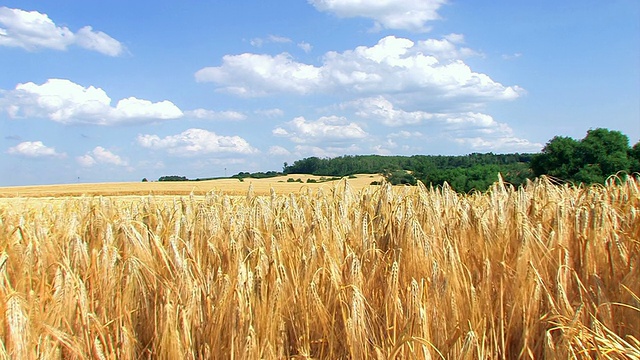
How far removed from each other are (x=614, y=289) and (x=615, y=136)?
3697cm

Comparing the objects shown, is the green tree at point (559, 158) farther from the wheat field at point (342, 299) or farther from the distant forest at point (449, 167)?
the wheat field at point (342, 299)

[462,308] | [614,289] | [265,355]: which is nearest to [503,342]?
[462,308]

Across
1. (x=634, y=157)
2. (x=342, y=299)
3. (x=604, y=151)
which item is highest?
(x=604, y=151)

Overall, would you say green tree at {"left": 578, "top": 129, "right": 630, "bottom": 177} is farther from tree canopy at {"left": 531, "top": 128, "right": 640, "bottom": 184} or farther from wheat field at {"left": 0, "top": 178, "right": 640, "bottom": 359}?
wheat field at {"left": 0, "top": 178, "right": 640, "bottom": 359}

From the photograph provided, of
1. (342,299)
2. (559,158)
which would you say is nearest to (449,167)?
(559,158)

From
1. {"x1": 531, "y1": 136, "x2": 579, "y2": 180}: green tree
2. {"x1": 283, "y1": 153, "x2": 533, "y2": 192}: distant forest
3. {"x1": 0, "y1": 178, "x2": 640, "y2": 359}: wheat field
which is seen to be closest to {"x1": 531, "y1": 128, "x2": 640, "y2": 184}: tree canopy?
{"x1": 531, "y1": 136, "x2": 579, "y2": 180}: green tree

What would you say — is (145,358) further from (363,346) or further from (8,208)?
(8,208)

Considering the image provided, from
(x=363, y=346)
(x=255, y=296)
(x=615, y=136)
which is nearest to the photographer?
(x=363, y=346)

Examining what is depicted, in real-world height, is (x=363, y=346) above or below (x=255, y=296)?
below

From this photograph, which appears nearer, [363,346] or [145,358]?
[363,346]

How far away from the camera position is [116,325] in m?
1.59

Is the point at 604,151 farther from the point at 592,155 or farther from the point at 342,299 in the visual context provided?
the point at 342,299

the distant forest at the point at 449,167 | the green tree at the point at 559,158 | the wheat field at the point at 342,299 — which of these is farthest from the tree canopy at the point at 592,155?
→ the wheat field at the point at 342,299

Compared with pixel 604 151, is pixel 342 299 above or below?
below
